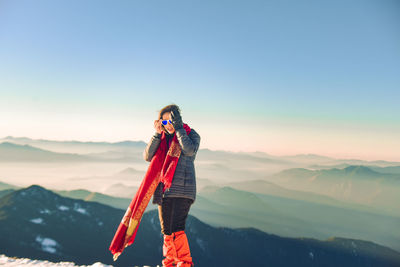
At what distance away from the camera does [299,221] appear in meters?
197

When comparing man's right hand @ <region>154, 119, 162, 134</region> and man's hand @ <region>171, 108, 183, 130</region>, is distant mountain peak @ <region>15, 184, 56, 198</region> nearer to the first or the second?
man's right hand @ <region>154, 119, 162, 134</region>

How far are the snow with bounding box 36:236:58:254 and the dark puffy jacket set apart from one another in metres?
128

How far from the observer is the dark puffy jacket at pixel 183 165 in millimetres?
3597

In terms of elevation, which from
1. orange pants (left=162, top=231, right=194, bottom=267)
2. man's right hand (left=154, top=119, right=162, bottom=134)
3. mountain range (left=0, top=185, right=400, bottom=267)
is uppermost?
man's right hand (left=154, top=119, right=162, bottom=134)

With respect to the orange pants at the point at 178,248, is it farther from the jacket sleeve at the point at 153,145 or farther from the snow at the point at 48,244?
the snow at the point at 48,244

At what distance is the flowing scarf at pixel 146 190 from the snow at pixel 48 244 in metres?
127

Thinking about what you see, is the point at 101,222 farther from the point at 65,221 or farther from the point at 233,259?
the point at 233,259

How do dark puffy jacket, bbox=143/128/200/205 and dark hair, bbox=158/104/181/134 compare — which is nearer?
dark puffy jacket, bbox=143/128/200/205

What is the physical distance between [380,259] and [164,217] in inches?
7400

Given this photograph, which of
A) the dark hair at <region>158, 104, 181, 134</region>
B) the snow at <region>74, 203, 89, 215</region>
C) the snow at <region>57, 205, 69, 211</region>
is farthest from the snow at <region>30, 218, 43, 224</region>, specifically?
the dark hair at <region>158, 104, 181, 134</region>

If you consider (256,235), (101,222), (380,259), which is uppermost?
(101,222)

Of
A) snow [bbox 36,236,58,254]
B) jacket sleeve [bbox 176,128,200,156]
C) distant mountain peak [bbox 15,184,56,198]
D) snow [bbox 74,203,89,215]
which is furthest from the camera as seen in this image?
distant mountain peak [bbox 15,184,56,198]

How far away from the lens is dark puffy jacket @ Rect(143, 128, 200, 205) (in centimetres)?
360

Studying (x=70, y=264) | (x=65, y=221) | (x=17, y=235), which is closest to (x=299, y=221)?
(x=65, y=221)
